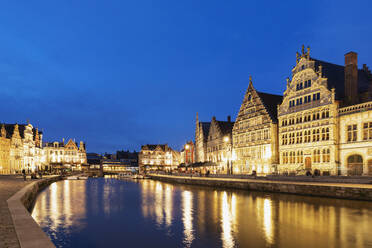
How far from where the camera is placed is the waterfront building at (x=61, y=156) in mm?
128000

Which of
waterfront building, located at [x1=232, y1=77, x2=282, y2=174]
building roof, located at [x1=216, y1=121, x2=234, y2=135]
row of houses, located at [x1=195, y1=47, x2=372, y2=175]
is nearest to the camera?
row of houses, located at [x1=195, y1=47, x2=372, y2=175]

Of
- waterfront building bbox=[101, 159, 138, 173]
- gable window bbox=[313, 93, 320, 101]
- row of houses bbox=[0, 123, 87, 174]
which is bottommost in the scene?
waterfront building bbox=[101, 159, 138, 173]

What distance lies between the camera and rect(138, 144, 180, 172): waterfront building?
5256 inches

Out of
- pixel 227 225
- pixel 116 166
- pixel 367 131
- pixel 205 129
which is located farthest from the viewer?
pixel 116 166

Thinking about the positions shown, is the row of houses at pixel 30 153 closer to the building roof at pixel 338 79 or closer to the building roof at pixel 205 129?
the building roof at pixel 205 129

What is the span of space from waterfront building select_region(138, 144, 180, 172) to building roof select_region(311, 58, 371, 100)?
97.6 m

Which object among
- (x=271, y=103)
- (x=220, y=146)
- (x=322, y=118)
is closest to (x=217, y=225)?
(x=322, y=118)

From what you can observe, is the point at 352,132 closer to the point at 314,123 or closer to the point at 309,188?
the point at 314,123

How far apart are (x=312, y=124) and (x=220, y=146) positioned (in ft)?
91.8

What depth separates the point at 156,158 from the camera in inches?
5320

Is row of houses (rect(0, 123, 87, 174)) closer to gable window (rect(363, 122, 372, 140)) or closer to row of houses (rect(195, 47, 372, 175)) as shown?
row of houses (rect(195, 47, 372, 175))

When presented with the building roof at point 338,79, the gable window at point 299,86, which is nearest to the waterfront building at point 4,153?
the gable window at point 299,86

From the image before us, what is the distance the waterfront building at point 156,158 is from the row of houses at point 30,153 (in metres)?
29.6

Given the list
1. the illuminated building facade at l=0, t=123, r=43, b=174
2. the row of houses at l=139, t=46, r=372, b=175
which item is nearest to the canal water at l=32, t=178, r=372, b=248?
the row of houses at l=139, t=46, r=372, b=175
